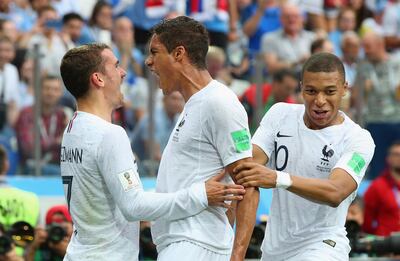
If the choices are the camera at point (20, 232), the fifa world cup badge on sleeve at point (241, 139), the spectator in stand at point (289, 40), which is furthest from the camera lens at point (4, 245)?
the spectator in stand at point (289, 40)

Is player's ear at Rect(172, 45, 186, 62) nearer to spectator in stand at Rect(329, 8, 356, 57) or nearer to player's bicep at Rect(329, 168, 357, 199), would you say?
player's bicep at Rect(329, 168, 357, 199)

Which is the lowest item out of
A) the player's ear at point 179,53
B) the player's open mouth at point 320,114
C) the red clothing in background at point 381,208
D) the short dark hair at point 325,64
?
the red clothing in background at point 381,208

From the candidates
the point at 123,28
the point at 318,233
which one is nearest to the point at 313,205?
the point at 318,233

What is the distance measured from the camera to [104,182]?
6.56 metres

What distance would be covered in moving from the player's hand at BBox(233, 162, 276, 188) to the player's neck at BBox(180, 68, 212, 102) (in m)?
0.54

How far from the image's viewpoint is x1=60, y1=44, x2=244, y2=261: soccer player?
6.40m

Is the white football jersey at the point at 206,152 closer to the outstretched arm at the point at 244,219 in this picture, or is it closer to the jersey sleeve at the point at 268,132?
the outstretched arm at the point at 244,219

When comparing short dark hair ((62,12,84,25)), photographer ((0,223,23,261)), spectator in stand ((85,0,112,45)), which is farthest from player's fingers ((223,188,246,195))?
spectator in stand ((85,0,112,45))

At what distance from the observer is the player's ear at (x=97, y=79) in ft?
21.9

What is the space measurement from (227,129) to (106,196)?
A: 818mm

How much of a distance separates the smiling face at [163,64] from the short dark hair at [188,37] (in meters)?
0.04

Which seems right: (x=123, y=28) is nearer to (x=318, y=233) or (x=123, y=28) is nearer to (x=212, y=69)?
(x=212, y=69)

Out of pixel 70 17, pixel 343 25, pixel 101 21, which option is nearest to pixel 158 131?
pixel 70 17

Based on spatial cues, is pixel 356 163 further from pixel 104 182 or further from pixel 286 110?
pixel 104 182
